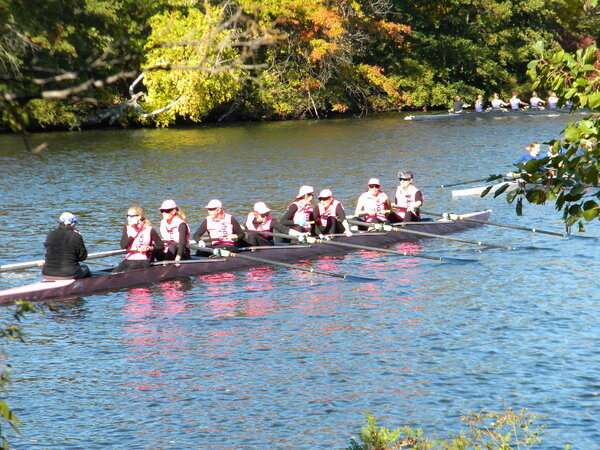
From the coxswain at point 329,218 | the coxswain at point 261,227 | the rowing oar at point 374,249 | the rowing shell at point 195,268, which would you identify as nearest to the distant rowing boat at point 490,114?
the rowing shell at point 195,268

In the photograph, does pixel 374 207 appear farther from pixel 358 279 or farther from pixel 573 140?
pixel 573 140

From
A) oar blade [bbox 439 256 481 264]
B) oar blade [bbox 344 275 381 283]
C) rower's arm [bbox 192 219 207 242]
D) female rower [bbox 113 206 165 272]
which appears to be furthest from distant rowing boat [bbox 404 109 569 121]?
female rower [bbox 113 206 165 272]

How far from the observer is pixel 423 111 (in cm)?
6031

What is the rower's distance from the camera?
70.0ft

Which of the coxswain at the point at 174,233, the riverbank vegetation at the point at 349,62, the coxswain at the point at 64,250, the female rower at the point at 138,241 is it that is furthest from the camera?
the riverbank vegetation at the point at 349,62

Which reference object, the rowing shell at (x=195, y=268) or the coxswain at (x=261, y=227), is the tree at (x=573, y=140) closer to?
the rowing shell at (x=195, y=268)

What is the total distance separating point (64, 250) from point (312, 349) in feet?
16.9

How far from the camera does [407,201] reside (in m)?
21.5

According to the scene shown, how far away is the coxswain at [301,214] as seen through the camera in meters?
19.8

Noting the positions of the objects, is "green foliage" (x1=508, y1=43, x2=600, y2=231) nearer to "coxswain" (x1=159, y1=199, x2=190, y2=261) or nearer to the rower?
"coxswain" (x1=159, y1=199, x2=190, y2=261)

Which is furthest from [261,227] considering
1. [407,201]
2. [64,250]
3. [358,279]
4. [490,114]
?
[490,114]

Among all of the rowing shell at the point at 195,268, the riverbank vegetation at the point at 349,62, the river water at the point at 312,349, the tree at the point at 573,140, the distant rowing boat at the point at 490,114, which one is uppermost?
the riverbank vegetation at the point at 349,62

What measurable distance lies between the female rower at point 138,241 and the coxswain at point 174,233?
49 cm

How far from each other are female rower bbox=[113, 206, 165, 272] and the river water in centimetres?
67
